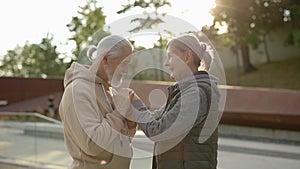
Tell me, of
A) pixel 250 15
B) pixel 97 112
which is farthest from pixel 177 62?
pixel 250 15

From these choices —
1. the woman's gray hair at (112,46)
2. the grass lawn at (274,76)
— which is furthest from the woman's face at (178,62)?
the grass lawn at (274,76)

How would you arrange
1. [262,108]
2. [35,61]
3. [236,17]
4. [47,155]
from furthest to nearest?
[35,61]
[236,17]
[262,108]
[47,155]

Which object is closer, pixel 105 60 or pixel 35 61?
pixel 105 60

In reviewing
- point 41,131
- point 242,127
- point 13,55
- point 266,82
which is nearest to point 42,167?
point 41,131

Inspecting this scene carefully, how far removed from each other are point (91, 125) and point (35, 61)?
27160 mm

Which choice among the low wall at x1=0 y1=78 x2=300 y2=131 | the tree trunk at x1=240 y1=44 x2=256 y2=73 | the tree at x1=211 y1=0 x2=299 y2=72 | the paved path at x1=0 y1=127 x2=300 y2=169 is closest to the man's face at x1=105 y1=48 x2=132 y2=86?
the paved path at x1=0 y1=127 x2=300 y2=169

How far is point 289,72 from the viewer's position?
86.9 ft

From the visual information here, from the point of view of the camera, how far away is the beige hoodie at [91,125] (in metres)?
2.11

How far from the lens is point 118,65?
2158mm

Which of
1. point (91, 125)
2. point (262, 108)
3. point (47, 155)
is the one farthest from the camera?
point (262, 108)

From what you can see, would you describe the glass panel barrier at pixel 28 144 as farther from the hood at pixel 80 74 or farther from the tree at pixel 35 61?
the tree at pixel 35 61

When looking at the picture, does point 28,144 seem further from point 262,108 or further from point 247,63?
point 247,63

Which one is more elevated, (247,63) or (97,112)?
(97,112)

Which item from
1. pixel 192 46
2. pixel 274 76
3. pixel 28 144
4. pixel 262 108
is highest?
pixel 192 46
